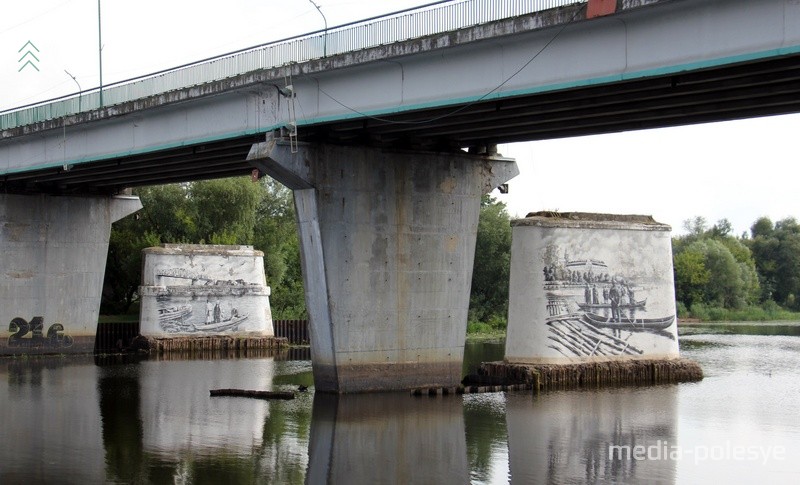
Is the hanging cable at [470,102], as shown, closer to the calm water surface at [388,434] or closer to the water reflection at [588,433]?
the calm water surface at [388,434]

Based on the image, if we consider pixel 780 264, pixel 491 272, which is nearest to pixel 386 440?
pixel 491 272

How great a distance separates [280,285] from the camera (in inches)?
2699

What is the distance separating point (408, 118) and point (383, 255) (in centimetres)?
477

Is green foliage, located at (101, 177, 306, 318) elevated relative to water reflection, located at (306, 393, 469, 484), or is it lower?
elevated

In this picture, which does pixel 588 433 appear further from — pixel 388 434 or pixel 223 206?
pixel 223 206

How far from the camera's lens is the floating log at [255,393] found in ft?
104

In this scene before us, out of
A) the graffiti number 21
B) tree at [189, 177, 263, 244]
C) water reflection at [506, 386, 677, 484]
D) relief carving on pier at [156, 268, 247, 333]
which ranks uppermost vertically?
tree at [189, 177, 263, 244]

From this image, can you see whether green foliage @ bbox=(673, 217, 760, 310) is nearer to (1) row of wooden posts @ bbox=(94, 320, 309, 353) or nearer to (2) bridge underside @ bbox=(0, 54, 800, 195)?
(1) row of wooden posts @ bbox=(94, 320, 309, 353)

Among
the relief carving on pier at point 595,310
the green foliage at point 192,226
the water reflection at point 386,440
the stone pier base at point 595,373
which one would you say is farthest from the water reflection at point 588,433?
the green foliage at point 192,226

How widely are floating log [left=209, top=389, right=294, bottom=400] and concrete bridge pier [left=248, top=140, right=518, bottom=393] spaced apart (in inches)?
43.9

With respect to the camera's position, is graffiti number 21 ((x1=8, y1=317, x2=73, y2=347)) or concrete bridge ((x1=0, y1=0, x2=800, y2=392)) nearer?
concrete bridge ((x1=0, y1=0, x2=800, y2=392))

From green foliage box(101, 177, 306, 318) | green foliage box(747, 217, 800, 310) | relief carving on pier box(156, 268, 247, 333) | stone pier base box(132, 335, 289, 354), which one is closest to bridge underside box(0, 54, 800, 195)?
relief carving on pier box(156, 268, 247, 333)

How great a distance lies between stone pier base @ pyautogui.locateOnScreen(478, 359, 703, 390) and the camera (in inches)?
1355

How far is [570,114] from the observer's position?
28.1 meters
